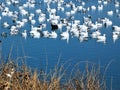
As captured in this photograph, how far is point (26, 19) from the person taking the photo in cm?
3147

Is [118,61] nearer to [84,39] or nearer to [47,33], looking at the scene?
[84,39]

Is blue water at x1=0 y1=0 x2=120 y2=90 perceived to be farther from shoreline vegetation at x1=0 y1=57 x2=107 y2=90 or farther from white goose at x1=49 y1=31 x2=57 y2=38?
shoreline vegetation at x1=0 y1=57 x2=107 y2=90

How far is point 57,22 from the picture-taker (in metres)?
30.2

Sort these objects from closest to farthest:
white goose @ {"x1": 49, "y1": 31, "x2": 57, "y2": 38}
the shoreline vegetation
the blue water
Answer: the shoreline vegetation < the blue water < white goose @ {"x1": 49, "y1": 31, "x2": 57, "y2": 38}

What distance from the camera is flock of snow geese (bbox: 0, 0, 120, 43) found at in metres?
26.6

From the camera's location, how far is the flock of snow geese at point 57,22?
2661cm

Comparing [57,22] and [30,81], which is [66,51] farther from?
[30,81]

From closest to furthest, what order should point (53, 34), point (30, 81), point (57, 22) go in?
point (30, 81) < point (53, 34) < point (57, 22)

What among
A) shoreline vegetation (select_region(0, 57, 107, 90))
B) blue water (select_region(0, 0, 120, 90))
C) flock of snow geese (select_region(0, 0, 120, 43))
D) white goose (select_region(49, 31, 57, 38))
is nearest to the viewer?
shoreline vegetation (select_region(0, 57, 107, 90))

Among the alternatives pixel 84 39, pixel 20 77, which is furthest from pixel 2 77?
pixel 84 39

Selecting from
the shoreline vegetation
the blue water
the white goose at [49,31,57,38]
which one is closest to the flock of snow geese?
the white goose at [49,31,57,38]

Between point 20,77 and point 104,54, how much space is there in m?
16.3

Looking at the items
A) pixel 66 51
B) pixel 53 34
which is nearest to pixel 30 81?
pixel 66 51

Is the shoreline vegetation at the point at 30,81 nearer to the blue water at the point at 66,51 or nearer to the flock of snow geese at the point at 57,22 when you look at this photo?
the blue water at the point at 66,51
